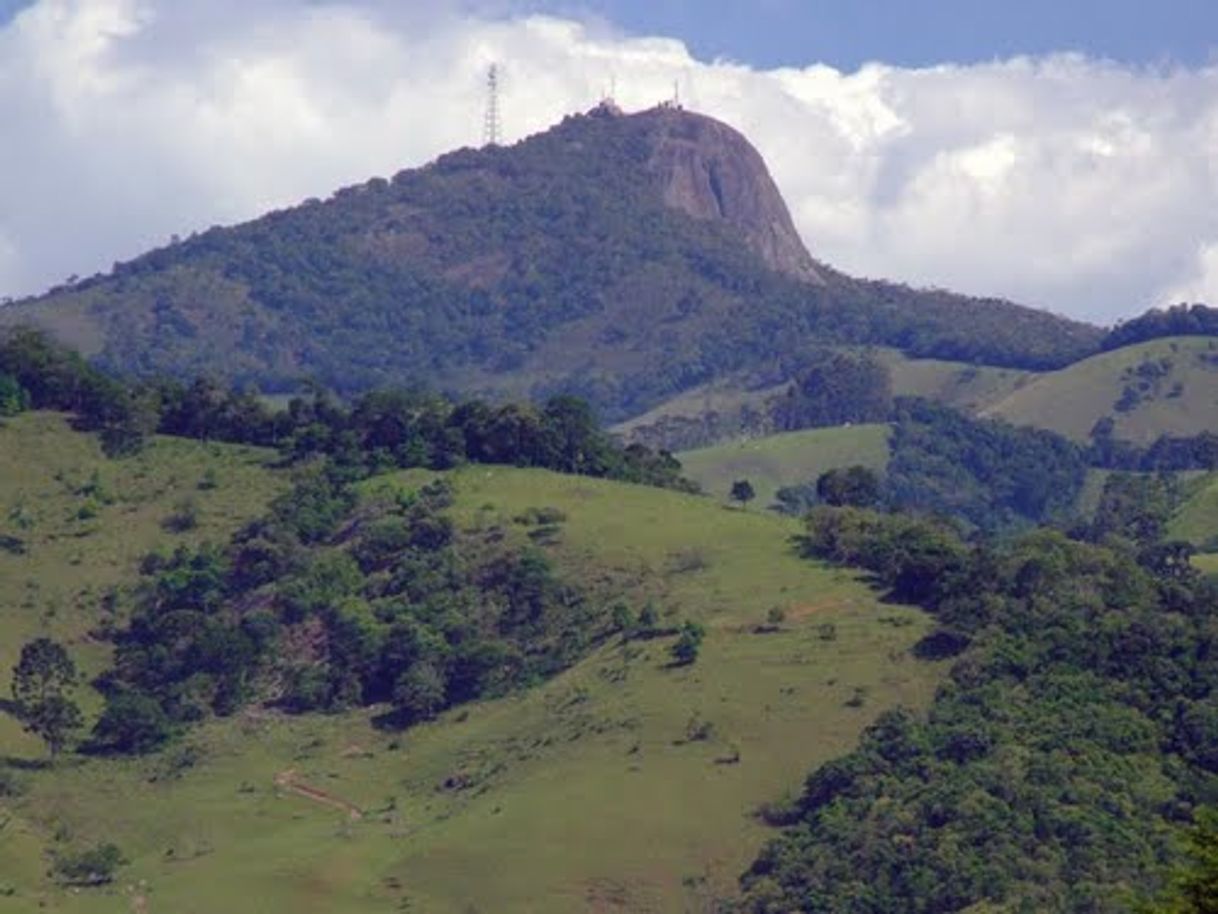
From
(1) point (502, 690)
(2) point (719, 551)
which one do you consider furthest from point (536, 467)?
(1) point (502, 690)

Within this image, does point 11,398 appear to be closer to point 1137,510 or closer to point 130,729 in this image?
point 130,729

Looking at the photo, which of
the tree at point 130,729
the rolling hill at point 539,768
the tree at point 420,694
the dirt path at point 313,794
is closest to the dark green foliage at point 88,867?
the rolling hill at point 539,768

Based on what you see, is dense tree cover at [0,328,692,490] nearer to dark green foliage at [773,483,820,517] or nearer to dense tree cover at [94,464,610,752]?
dense tree cover at [94,464,610,752]

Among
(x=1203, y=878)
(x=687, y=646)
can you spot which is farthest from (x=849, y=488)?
(x=1203, y=878)

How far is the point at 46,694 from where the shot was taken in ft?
368

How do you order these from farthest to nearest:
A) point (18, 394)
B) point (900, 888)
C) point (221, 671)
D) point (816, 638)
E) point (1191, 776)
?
1. point (18, 394)
2. point (221, 671)
3. point (816, 638)
4. point (1191, 776)
5. point (900, 888)

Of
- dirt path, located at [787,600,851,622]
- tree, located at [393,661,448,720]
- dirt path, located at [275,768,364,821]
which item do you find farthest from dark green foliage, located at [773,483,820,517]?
dirt path, located at [275,768,364,821]

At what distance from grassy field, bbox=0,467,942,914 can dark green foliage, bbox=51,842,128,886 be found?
687 mm

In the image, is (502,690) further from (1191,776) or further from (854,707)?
(1191,776)

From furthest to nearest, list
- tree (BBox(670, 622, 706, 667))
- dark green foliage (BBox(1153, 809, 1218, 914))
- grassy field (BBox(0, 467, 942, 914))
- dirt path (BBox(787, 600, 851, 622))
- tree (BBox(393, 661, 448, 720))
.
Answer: tree (BBox(393, 661, 448, 720)), dirt path (BBox(787, 600, 851, 622)), tree (BBox(670, 622, 706, 667)), grassy field (BBox(0, 467, 942, 914)), dark green foliage (BBox(1153, 809, 1218, 914))

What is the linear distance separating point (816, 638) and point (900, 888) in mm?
22447

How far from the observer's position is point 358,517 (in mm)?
132000

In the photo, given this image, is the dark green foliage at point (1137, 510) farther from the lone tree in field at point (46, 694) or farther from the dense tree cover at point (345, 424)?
the lone tree in field at point (46, 694)

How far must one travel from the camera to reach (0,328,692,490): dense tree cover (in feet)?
454
